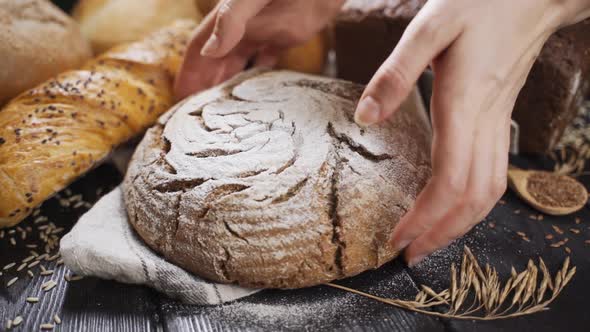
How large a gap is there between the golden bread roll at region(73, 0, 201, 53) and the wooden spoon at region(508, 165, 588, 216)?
1.50 meters

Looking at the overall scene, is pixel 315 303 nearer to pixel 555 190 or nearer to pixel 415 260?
pixel 415 260

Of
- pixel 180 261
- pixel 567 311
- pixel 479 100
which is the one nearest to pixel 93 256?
pixel 180 261

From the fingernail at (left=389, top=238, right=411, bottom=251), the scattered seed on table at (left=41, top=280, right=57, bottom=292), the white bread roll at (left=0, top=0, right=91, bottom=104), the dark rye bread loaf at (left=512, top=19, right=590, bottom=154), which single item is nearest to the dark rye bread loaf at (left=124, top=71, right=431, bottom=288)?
the fingernail at (left=389, top=238, right=411, bottom=251)

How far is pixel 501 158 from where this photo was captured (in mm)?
951

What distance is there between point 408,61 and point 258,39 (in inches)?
32.0

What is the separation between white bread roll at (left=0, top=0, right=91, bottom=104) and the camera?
1.53 m

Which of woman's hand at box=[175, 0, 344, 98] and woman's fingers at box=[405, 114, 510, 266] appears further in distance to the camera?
woman's hand at box=[175, 0, 344, 98]

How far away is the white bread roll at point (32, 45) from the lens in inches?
60.3

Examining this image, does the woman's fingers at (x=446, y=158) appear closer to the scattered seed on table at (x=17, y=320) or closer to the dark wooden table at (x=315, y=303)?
the dark wooden table at (x=315, y=303)

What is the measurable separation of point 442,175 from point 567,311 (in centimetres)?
42

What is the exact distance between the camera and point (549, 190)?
1.33 metres

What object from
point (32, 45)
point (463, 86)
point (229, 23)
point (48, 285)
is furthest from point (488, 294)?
point (32, 45)

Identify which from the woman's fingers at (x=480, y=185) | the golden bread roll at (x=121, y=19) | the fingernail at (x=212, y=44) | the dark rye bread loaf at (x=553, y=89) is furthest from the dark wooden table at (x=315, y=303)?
the golden bread roll at (x=121, y=19)

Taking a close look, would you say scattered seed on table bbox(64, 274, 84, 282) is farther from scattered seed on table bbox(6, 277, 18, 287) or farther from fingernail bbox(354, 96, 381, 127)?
fingernail bbox(354, 96, 381, 127)
